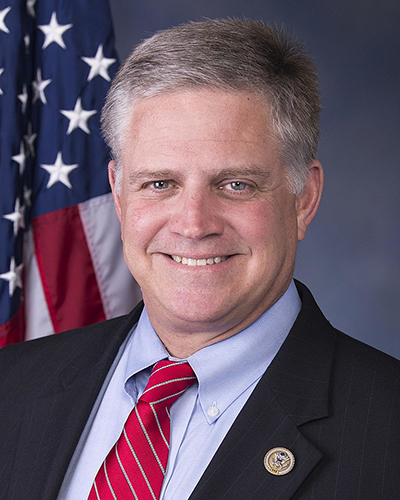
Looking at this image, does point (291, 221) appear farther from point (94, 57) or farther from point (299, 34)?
point (299, 34)

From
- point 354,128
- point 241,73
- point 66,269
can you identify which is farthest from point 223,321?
point 354,128

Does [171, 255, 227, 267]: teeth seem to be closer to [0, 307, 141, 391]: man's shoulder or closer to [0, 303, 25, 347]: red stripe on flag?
[0, 307, 141, 391]: man's shoulder

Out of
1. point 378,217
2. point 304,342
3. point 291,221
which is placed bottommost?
point 378,217

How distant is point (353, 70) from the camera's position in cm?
465

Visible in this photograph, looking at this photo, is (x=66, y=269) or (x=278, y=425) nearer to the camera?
(x=278, y=425)

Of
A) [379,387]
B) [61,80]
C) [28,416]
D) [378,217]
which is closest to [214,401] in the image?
[379,387]

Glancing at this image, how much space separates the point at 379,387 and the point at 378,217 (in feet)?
8.04

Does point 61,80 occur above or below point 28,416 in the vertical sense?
above

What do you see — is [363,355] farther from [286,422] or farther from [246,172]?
[246,172]

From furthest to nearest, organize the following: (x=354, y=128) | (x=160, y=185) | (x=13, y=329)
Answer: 1. (x=354, y=128)
2. (x=13, y=329)
3. (x=160, y=185)

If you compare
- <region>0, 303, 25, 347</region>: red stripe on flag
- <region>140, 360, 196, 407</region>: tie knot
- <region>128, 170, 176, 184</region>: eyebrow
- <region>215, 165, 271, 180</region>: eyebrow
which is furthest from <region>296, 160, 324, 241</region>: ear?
<region>0, 303, 25, 347</region>: red stripe on flag

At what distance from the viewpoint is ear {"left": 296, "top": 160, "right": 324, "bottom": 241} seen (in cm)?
256

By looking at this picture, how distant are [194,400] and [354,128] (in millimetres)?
2677

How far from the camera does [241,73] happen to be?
233 centimetres
